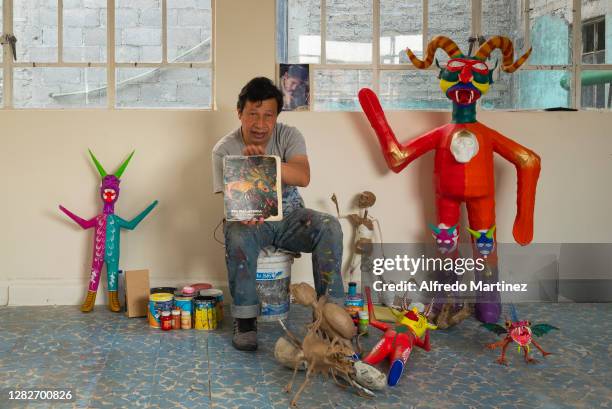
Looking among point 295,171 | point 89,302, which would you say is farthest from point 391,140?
point 89,302

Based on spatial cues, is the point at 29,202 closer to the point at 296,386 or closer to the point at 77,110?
the point at 77,110

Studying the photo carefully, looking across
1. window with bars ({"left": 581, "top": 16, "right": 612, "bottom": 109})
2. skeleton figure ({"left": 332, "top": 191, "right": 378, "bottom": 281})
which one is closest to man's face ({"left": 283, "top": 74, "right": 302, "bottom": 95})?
skeleton figure ({"left": 332, "top": 191, "right": 378, "bottom": 281})

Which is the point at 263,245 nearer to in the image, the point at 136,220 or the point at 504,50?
the point at 136,220

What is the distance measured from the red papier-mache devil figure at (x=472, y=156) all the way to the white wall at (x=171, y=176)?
25 cm

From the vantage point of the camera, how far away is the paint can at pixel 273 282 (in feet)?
8.80

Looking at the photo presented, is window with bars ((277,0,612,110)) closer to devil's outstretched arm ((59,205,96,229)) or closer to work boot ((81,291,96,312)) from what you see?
devil's outstretched arm ((59,205,96,229))

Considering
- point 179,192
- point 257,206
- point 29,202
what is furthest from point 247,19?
point 29,202

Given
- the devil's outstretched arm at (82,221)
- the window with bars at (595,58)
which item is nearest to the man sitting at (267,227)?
the devil's outstretched arm at (82,221)

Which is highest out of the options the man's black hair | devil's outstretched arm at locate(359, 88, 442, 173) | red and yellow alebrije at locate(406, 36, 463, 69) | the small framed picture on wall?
red and yellow alebrije at locate(406, 36, 463, 69)

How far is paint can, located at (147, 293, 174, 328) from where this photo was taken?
2.76 metres

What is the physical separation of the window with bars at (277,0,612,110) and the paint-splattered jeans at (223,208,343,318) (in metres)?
0.94

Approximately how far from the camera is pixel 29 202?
3.17 metres

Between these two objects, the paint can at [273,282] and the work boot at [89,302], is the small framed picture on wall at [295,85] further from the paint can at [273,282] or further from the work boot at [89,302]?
the work boot at [89,302]

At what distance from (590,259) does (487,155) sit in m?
0.93
